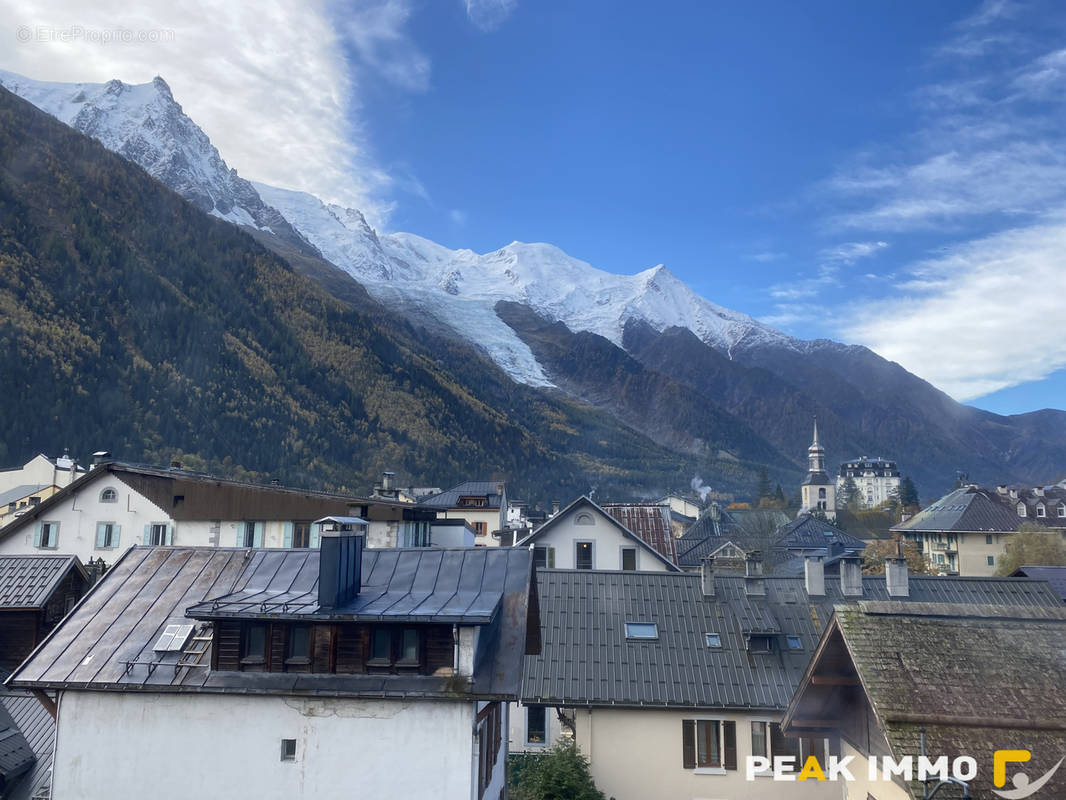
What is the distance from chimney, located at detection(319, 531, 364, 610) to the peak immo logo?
10.5 meters

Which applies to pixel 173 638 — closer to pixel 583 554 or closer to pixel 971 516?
pixel 583 554

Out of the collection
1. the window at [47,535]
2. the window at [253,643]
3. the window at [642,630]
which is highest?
the window at [47,535]

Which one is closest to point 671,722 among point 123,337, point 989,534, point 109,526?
point 109,526

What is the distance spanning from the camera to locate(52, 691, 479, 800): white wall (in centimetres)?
1337

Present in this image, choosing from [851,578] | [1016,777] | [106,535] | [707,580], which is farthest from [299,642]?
[106,535]

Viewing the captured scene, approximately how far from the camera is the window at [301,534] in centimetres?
4288

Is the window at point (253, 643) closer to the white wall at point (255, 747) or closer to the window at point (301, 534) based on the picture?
the white wall at point (255, 747)

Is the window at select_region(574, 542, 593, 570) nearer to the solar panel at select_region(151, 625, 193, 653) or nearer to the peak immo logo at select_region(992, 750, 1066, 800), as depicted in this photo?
the solar panel at select_region(151, 625, 193, 653)

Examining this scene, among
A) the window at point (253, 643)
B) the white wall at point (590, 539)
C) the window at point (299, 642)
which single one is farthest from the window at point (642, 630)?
the white wall at point (590, 539)

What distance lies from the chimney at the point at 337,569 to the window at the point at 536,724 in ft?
38.3

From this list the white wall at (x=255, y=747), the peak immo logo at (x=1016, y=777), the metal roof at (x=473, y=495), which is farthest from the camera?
the metal roof at (x=473, y=495)

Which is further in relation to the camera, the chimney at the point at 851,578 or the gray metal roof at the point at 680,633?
the chimney at the point at 851,578

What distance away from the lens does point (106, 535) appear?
42875 millimetres

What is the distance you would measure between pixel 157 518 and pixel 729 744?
33.8m
